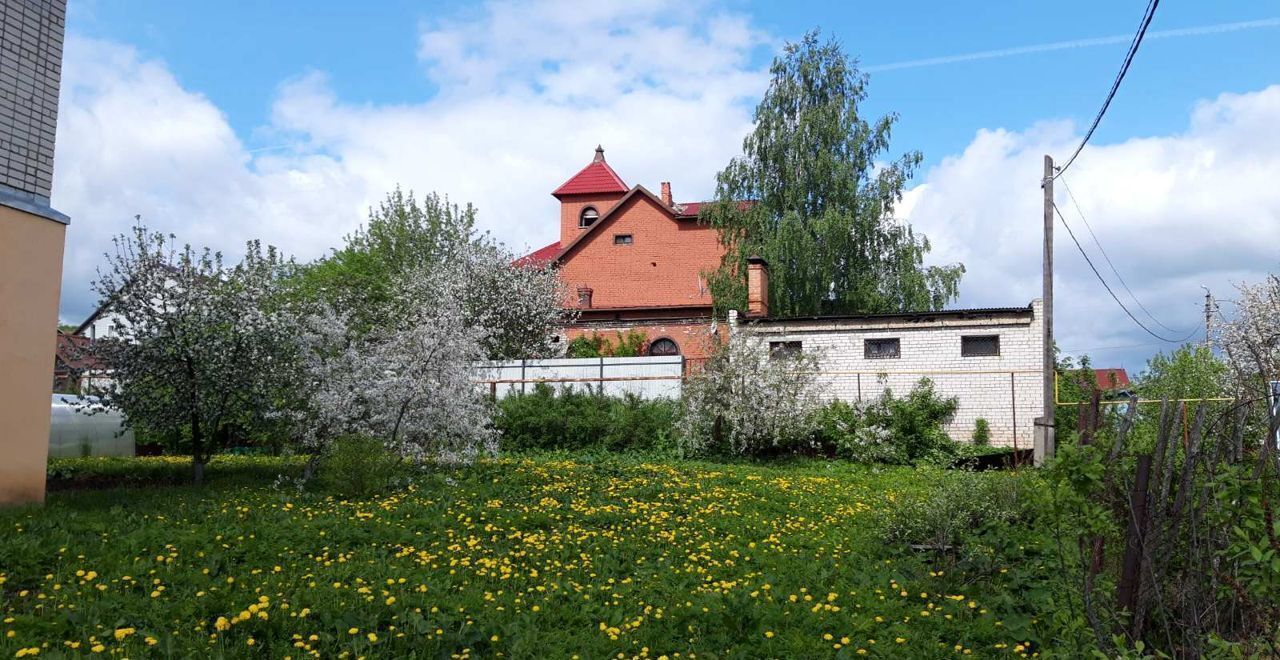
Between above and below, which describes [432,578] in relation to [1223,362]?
below

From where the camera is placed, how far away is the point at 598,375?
23375 millimetres

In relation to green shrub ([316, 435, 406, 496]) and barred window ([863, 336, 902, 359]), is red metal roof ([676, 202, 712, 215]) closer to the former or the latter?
barred window ([863, 336, 902, 359])

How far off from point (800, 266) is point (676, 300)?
355 inches

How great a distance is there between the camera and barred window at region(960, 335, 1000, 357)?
21.4 meters

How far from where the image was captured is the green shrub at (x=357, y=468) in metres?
10.7

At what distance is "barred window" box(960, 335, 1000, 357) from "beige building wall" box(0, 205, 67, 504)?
60.8ft

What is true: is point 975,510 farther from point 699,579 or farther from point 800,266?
point 800,266

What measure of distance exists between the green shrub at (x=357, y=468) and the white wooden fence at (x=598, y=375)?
10681 mm

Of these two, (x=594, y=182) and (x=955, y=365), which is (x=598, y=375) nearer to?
(x=955, y=365)

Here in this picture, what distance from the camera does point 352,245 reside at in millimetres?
40719

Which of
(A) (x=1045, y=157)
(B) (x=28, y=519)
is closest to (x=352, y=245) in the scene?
(A) (x=1045, y=157)

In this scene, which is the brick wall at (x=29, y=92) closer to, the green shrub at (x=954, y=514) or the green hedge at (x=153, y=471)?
the green hedge at (x=153, y=471)

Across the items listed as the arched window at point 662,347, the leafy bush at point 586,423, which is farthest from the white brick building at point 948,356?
the arched window at point 662,347

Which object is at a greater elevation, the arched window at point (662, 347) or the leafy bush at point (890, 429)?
the arched window at point (662, 347)
